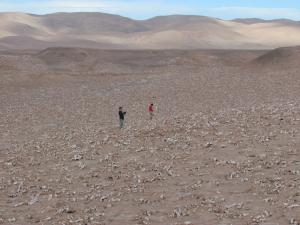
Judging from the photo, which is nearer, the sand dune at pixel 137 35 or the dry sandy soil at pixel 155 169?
the dry sandy soil at pixel 155 169

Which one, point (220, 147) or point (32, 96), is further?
point (32, 96)

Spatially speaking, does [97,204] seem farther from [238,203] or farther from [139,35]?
[139,35]

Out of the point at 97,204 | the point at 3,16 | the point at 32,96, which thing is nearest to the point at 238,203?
the point at 97,204

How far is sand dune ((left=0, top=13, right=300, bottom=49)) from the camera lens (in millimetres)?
131375

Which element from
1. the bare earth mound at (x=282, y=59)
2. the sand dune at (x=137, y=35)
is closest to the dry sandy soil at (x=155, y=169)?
the bare earth mound at (x=282, y=59)

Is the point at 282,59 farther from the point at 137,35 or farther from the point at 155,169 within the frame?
the point at 137,35

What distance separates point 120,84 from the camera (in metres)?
45.0

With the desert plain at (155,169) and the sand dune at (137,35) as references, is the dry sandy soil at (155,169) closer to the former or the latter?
the desert plain at (155,169)

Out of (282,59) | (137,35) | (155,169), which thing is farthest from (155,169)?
(137,35)

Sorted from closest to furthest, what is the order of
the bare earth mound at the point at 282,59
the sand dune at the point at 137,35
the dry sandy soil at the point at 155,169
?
the dry sandy soil at the point at 155,169 → the bare earth mound at the point at 282,59 → the sand dune at the point at 137,35

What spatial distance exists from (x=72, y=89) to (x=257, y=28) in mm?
126330

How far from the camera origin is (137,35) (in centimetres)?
15000

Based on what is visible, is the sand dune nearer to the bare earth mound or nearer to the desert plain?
the bare earth mound

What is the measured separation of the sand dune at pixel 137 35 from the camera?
431 ft
